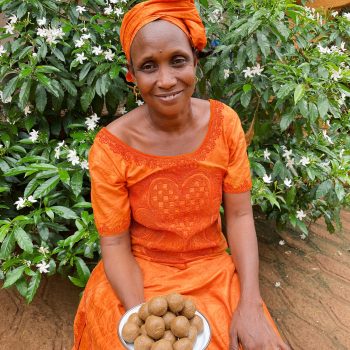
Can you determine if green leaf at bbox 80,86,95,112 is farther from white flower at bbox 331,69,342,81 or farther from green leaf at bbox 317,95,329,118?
white flower at bbox 331,69,342,81

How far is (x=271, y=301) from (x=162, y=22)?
198 cm

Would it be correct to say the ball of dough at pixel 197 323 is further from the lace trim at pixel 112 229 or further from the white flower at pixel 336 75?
the white flower at pixel 336 75

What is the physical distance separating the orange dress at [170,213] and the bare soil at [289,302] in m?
0.80

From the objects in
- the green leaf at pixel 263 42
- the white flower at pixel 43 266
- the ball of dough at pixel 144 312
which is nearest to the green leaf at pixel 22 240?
the white flower at pixel 43 266

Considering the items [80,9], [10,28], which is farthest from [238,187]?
[10,28]

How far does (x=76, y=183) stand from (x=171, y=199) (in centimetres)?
76

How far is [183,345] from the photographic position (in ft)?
3.86

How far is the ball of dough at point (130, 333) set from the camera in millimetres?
1243

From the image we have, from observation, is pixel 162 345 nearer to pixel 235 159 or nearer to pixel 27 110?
pixel 235 159

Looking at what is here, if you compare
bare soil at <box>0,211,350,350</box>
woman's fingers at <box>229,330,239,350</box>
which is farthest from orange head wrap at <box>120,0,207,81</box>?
bare soil at <box>0,211,350,350</box>

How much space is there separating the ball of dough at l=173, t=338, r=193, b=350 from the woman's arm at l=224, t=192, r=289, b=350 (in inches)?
12.2

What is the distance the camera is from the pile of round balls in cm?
119

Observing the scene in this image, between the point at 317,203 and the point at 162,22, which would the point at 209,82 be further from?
the point at 162,22

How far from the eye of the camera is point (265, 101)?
7.97 feet
